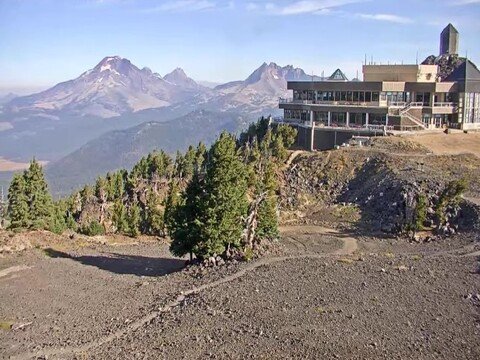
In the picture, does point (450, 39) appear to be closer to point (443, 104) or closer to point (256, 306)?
point (443, 104)

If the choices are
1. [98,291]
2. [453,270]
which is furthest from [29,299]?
[453,270]

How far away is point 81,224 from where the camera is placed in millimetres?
61062

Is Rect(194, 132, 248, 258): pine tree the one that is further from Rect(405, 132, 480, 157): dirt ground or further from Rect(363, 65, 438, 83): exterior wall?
Rect(363, 65, 438, 83): exterior wall

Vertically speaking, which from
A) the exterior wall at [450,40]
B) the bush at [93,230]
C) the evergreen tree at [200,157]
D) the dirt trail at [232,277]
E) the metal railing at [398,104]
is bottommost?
the bush at [93,230]

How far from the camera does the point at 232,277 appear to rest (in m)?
33.7

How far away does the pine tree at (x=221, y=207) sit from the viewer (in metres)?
36.3

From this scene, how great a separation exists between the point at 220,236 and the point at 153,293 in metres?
6.16

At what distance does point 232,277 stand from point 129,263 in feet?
34.9

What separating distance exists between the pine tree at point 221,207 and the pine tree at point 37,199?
20.8 meters

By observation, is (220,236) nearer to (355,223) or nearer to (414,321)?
(414,321)

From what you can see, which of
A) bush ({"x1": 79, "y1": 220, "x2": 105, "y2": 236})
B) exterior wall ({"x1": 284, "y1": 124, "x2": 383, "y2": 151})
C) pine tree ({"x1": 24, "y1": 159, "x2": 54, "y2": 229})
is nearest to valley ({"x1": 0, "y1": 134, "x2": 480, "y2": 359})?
bush ({"x1": 79, "y1": 220, "x2": 105, "y2": 236})

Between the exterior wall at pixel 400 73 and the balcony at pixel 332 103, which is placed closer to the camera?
the balcony at pixel 332 103

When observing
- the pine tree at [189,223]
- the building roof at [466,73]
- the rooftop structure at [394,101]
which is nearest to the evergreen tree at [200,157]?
the rooftop structure at [394,101]

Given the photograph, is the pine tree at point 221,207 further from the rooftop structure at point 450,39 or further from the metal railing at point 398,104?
the rooftop structure at point 450,39
